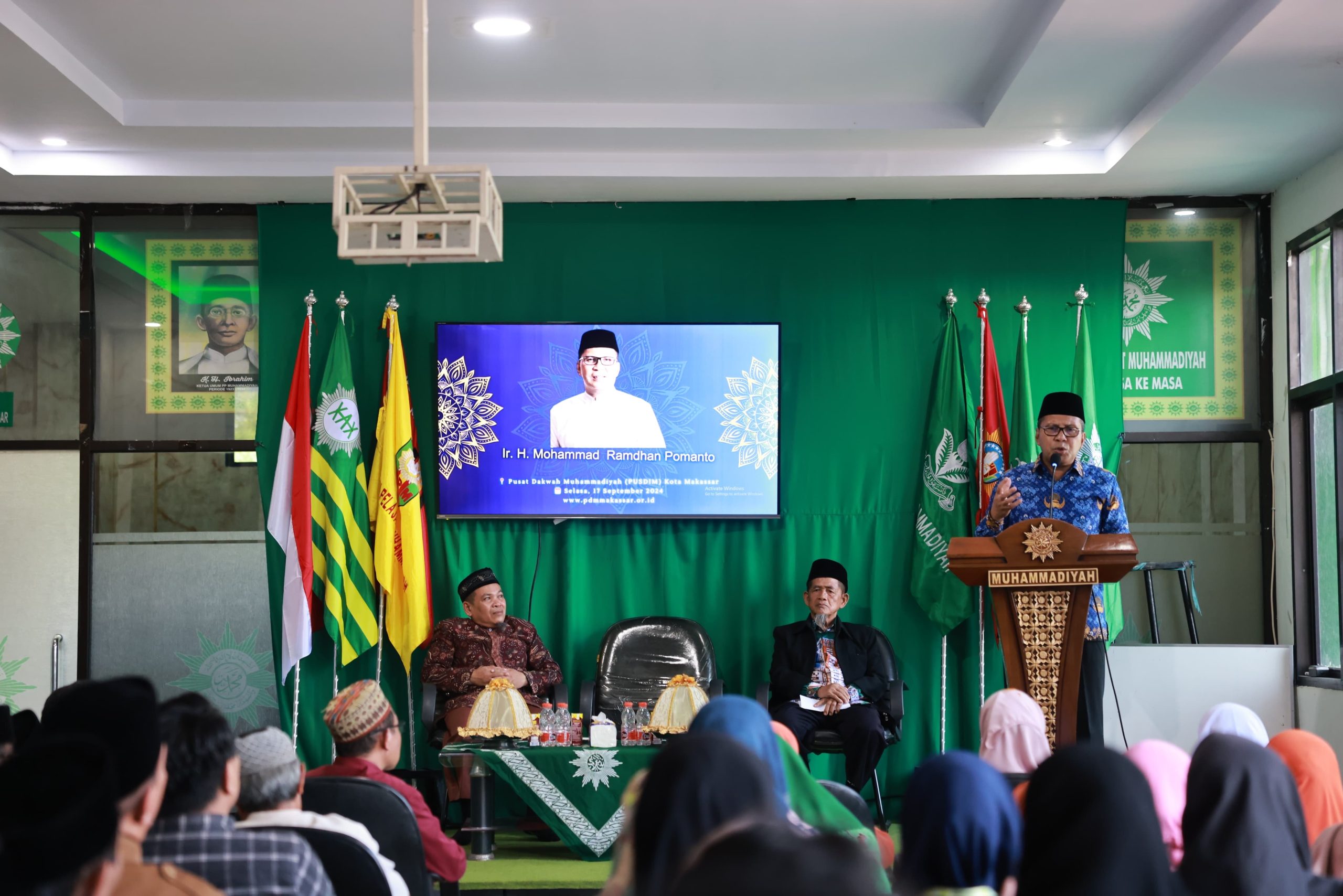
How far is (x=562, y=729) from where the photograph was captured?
190 inches

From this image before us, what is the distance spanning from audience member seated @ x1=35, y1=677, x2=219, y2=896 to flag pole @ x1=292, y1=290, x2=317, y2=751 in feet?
13.1

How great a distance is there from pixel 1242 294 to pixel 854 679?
2815 mm

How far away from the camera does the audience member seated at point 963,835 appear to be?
1.82m

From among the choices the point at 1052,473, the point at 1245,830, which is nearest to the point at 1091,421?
the point at 1052,473

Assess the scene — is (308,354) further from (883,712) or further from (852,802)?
(852,802)

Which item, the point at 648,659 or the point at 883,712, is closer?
the point at 883,712

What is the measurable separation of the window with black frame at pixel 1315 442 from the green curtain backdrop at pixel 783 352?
832mm

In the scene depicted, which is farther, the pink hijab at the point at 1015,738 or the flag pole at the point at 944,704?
the flag pole at the point at 944,704

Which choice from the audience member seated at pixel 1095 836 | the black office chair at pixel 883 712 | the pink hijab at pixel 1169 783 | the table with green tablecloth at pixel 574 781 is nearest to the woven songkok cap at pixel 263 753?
Answer: the audience member seated at pixel 1095 836

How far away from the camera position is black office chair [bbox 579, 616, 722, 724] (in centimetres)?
588

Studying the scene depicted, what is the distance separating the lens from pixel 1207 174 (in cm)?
589

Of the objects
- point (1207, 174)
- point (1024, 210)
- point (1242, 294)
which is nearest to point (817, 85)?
point (1024, 210)

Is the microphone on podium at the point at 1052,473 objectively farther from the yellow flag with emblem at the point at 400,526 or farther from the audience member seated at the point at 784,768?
the yellow flag with emblem at the point at 400,526

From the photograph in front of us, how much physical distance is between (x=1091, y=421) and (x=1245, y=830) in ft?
13.6
